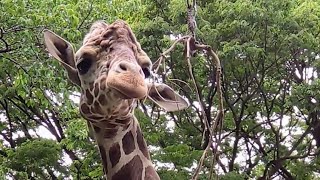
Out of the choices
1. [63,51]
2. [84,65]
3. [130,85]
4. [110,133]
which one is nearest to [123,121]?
[110,133]

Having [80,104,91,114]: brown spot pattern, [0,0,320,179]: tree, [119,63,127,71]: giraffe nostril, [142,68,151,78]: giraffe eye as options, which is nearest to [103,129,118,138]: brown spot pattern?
[80,104,91,114]: brown spot pattern

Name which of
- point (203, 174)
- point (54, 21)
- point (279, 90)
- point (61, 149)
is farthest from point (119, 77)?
point (279, 90)

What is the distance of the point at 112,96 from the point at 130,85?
0.42 meters

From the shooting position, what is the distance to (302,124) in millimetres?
11922

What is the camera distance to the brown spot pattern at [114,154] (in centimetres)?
307

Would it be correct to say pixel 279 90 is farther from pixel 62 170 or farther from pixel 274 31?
pixel 62 170

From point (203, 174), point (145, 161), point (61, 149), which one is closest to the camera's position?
point (145, 161)

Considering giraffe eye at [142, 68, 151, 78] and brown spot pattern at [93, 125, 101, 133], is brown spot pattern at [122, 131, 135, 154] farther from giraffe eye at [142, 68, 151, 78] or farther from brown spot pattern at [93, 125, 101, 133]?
giraffe eye at [142, 68, 151, 78]

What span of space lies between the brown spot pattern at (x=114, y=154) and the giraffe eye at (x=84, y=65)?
Answer: 40 centimetres

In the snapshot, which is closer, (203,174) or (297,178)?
(203,174)

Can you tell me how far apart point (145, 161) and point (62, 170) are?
22.8 feet

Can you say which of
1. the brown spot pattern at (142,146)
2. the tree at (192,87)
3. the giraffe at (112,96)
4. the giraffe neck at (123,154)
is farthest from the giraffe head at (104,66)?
the tree at (192,87)

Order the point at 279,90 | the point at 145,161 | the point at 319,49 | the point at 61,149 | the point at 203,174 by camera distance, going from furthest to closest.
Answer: the point at 279,90, the point at 61,149, the point at 319,49, the point at 203,174, the point at 145,161

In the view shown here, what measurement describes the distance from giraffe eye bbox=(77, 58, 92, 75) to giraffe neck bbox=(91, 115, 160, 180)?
0.93 ft
